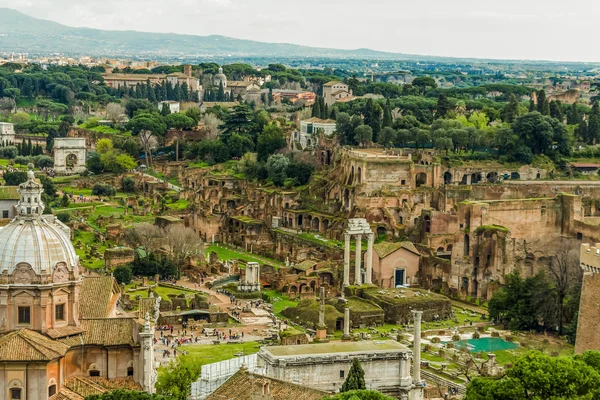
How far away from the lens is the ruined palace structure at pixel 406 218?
7488 centimetres

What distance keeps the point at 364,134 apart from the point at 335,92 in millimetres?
46826

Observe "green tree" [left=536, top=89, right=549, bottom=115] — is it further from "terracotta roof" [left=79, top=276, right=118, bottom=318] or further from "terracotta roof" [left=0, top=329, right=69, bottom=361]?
"terracotta roof" [left=0, top=329, right=69, bottom=361]

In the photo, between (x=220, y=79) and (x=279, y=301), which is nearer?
(x=279, y=301)

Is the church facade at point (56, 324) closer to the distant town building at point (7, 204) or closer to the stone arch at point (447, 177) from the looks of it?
the distant town building at point (7, 204)

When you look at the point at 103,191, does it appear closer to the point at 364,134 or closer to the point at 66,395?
the point at 364,134

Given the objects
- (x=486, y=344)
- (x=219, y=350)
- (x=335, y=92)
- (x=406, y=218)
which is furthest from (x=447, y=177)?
(x=335, y=92)

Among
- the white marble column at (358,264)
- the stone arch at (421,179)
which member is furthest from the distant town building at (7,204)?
the stone arch at (421,179)

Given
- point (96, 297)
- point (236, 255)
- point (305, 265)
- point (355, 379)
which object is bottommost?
point (236, 255)

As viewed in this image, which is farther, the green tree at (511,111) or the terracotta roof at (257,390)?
the green tree at (511,111)

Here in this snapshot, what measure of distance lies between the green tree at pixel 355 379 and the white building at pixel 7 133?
9521 cm

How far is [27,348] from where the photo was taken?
Result: 3869cm

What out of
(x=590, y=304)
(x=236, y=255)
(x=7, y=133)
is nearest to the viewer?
(x=590, y=304)

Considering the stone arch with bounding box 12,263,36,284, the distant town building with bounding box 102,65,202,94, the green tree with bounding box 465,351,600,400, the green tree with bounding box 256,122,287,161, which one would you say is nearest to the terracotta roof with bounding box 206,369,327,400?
the green tree with bounding box 465,351,600,400

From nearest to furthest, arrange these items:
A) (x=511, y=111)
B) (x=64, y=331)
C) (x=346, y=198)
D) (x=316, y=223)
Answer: (x=64, y=331)
(x=316, y=223)
(x=346, y=198)
(x=511, y=111)
